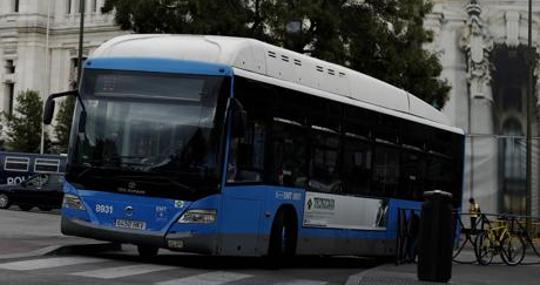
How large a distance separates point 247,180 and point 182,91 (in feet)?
5.40

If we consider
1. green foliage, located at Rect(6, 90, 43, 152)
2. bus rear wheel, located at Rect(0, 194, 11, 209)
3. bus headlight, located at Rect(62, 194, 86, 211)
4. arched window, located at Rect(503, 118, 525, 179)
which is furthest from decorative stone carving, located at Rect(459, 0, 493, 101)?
green foliage, located at Rect(6, 90, 43, 152)

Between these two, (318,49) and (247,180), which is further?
(318,49)

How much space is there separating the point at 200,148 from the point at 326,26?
13.2 meters

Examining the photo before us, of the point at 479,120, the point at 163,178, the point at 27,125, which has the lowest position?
the point at 163,178

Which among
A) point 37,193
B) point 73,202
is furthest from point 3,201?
point 73,202

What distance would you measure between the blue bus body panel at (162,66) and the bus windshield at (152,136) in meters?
Answer: 0.10

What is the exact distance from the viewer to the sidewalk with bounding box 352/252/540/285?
1348cm

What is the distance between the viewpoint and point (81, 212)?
13367 millimetres

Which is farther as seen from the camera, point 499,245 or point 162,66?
point 499,245

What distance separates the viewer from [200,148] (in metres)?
12.9

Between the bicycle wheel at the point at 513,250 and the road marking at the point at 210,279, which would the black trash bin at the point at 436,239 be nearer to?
the road marking at the point at 210,279

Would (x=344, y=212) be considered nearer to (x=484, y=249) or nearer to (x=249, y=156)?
(x=249, y=156)

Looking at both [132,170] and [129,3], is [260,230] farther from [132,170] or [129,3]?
[129,3]

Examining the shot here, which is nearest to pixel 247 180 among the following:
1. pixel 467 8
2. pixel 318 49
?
pixel 318 49
